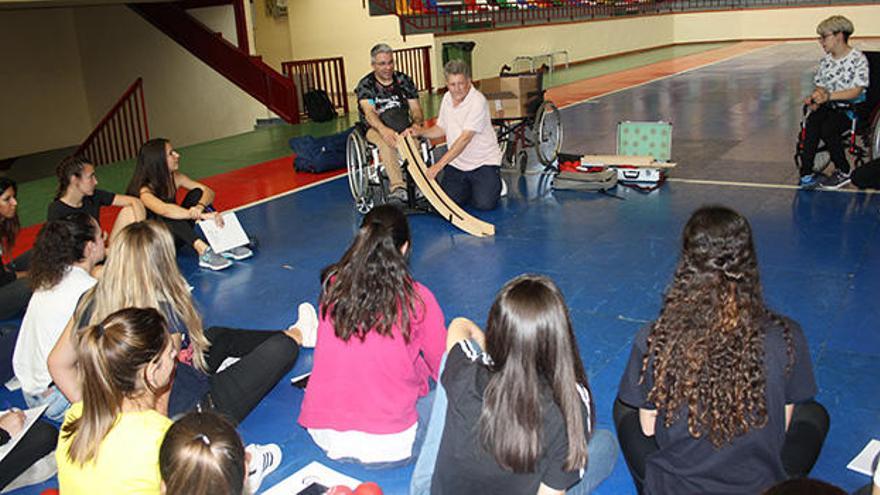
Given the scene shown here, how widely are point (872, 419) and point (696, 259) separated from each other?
5.45 ft

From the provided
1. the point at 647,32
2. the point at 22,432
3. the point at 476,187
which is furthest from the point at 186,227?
the point at 647,32

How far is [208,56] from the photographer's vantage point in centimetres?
1281

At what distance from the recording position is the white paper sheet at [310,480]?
9.05ft

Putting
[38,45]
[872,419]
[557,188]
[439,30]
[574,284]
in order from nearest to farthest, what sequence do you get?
[872,419], [574,284], [557,188], [38,45], [439,30]

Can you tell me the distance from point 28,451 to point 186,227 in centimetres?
303

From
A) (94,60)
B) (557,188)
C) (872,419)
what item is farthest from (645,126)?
(94,60)

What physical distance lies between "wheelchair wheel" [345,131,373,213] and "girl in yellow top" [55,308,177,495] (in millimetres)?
4618

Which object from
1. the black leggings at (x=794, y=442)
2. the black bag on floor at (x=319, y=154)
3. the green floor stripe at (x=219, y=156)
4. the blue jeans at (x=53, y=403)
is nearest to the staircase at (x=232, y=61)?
the green floor stripe at (x=219, y=156)

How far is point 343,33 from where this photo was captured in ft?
56.9

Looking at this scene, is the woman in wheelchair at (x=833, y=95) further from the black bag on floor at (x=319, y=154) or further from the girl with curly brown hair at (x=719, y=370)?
the girl with curly brown hair at (x=719, y=370)

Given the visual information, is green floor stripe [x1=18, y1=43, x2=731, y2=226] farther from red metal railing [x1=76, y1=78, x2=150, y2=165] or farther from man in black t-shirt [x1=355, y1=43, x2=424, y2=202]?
man in black t-shirt [x1=355, y1=43, x2=424, y2=202]

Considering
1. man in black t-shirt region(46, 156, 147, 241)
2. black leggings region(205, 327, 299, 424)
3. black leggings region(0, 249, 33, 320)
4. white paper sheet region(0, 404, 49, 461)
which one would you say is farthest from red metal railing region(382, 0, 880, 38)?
white paper sheet region(0, 404, 49, 461)

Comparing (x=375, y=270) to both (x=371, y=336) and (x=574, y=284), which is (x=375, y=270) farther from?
(x=574, y=284)

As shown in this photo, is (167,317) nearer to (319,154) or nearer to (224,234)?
(224,234)
